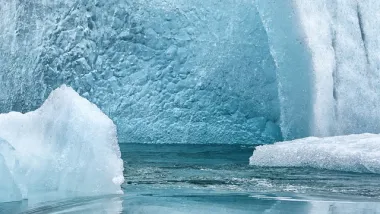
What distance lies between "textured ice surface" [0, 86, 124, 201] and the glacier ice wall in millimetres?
5171

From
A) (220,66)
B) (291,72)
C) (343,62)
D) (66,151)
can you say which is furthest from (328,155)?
(220,66)

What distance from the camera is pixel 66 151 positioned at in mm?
4703

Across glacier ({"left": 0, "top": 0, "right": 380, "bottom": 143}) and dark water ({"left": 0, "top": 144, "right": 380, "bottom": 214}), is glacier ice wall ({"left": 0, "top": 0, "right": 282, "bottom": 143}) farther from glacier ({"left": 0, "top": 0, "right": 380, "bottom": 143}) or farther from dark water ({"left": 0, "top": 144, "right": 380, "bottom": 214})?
dark water ({"left": 0, "top": 144, "right": 380, "bottom": 214})

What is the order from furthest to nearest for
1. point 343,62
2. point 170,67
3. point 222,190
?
point 170,67 < point 343,62 < point 222,190

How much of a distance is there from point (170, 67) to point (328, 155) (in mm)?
3900

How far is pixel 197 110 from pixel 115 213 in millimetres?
6337

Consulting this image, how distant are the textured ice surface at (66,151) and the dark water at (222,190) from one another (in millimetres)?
218

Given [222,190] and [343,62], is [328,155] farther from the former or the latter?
[343,62]

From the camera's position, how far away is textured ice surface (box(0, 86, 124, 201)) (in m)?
4.59

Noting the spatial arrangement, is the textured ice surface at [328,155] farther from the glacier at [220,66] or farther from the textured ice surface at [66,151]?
the textured ice surface at [66,151]

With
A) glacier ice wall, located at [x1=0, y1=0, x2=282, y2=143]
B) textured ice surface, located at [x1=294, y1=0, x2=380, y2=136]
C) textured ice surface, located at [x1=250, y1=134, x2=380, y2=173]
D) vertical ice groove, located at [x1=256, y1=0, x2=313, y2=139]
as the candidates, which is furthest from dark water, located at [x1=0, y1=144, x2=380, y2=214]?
glacier ice wall, located at [x1=0, y1=0, x2=282, y2=143]

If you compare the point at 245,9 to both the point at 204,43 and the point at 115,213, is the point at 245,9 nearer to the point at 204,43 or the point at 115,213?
the point at 204,43

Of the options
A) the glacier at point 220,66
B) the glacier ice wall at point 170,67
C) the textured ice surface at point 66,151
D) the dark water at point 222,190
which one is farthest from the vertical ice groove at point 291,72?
the textured ice surface at point 66,151

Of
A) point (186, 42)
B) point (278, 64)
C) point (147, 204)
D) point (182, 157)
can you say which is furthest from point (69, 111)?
point (186, 42)
